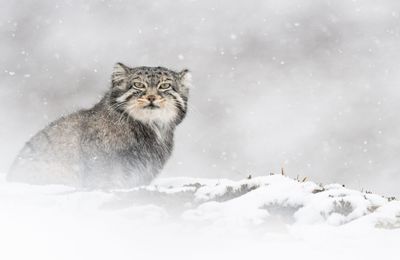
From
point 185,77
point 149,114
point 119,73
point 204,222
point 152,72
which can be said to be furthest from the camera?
point 185,77

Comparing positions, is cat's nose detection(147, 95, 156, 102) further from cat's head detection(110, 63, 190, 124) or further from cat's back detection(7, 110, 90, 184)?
cat's back detection(7, 110, 90, 184)

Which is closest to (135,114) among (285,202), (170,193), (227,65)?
(170,193)

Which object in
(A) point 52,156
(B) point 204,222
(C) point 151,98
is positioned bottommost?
(B) point 204,222

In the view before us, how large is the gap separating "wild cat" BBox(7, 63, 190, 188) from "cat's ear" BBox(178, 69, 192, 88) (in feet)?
0.27

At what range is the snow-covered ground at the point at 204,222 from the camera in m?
9.26

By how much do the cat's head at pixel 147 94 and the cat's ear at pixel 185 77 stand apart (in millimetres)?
156

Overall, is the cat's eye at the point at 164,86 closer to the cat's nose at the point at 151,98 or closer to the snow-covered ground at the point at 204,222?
the cat's nose at the point at 151,98

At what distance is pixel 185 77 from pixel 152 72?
846 millimetres

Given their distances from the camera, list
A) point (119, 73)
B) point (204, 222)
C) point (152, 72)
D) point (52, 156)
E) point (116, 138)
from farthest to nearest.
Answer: point (119, 73)
point (152, 72)
point (116, 138)
point (52, 156)
point (204, 222)

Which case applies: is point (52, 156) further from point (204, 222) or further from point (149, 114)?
point (204, 222)

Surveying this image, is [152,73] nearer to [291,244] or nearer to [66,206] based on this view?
[66,206]

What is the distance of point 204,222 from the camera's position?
1063cm

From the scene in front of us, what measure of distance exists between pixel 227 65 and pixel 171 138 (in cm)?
6129

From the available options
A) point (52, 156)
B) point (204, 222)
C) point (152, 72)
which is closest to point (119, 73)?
point (152, 72)
